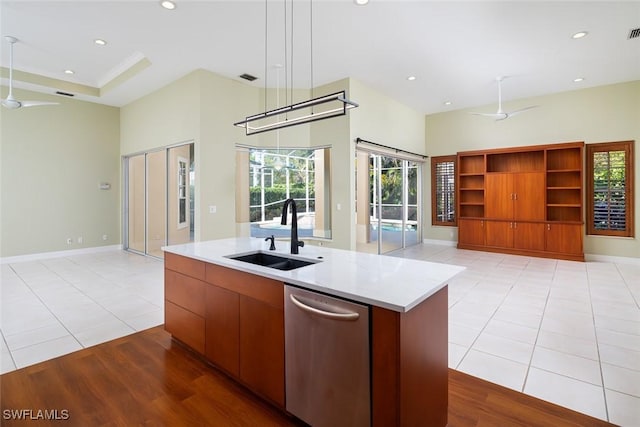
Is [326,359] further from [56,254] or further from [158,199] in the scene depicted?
[56,254]

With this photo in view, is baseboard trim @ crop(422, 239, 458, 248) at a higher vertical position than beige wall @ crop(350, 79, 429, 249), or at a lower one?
lower

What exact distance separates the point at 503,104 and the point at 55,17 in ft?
28.0

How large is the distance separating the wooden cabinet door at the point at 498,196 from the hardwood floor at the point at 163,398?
5810 millimetres

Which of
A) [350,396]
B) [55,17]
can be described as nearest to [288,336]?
[350,396]

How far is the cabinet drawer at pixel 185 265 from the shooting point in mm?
2361

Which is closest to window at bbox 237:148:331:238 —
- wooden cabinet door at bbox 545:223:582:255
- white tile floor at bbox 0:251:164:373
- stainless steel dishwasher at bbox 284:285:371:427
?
white tile floor at bbox 0:251:164:373

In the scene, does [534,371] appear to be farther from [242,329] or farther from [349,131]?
[349,131]

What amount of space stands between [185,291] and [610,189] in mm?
8108

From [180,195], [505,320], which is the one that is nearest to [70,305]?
[180,195]

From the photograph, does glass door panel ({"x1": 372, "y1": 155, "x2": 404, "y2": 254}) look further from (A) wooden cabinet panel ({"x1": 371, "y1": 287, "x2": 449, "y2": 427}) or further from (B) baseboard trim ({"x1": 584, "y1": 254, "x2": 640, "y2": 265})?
(A) wooden cabinet panel ({"x1": 371, "y1": 287, "x2": 449, "y2": 427})

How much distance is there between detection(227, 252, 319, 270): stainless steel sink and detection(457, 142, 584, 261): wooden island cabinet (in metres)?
6.44

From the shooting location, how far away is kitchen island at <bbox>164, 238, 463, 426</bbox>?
134 centimetres

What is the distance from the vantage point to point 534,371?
2.37 metres

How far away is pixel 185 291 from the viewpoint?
2.53 metres
